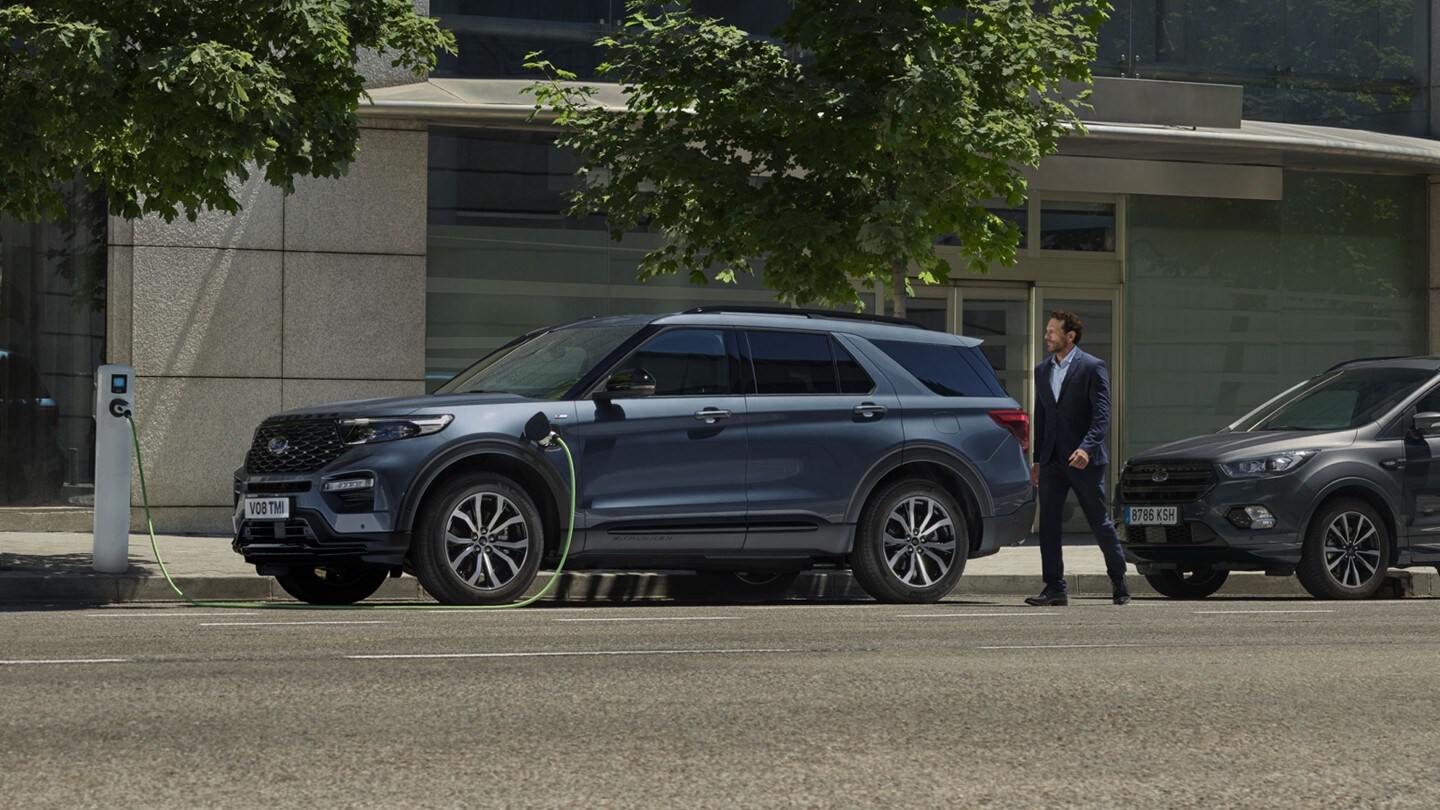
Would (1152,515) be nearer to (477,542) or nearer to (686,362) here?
(686,362)

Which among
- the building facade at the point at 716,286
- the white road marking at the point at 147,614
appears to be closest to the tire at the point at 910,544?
the white road marking at the point at 147,614

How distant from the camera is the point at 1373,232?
22750 millimetres

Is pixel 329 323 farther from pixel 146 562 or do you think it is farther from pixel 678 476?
pixel 678 476

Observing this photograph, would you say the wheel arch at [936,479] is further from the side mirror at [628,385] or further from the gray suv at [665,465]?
the side mirror at [628,385]

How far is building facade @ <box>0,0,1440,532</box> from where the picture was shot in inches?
736

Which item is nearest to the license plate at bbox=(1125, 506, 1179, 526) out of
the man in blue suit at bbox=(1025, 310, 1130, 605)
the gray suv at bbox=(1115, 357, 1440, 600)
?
the gray suv at bbox=(1115, 357, 1440, 600)

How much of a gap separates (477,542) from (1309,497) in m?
6.11

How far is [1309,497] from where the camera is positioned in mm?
13711

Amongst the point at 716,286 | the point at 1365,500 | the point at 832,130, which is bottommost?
the point at 1365,500

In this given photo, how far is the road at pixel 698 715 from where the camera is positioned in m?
4.98

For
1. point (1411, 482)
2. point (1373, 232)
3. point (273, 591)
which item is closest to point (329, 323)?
point (273, 591)

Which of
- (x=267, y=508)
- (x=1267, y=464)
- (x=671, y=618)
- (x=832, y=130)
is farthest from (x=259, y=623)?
(x=1267, y=464)

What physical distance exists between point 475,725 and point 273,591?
7.42 meters

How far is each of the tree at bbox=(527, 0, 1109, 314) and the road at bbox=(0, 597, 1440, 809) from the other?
621 centimetres
